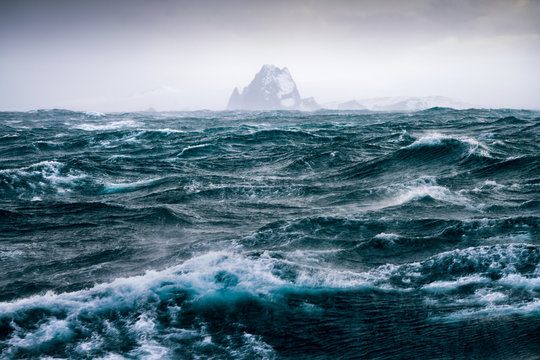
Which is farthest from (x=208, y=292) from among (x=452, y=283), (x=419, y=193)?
(x=419, y=193)

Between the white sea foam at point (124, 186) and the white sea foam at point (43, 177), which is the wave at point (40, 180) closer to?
the white sea foam at point (43, 177)

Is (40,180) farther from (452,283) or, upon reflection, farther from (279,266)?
(452,283)

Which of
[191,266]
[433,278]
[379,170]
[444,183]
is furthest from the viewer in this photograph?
[379,170]

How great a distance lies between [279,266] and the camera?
408 inches

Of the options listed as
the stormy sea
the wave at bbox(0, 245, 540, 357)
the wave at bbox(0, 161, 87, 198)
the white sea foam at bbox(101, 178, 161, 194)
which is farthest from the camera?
the white sea foam at bbox(101, 178, 161, 194)

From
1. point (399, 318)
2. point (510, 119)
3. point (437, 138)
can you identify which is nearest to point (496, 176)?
point (437, 138)

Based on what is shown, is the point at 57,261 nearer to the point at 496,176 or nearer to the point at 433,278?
the point at 433,278

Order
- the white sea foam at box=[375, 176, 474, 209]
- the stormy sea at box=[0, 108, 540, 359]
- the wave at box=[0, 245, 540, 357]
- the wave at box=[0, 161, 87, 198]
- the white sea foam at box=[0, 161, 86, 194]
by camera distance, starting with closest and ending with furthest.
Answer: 1. the stormy sea at box=[0, 108, 540, 359]
2. the wave at box=[0, 245, 540, 357]
3. the white sea foam at box=[375, 176, 474, 209]
4. the wave at box=[0, 161, 87, 198]
5. the white sea foam at box=[0, 161, 86, 194]

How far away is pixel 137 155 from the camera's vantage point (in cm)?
3559

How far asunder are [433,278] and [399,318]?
226cm

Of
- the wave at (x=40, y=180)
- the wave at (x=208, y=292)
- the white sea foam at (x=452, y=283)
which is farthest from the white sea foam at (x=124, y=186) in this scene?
the white sea foam at (x=452, y=283)

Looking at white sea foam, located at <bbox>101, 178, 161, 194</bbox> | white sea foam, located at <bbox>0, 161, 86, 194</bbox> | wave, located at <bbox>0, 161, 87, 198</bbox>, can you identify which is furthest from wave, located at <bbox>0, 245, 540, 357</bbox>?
wave, located at <bbox>0, 161, 87, 198</bbox>

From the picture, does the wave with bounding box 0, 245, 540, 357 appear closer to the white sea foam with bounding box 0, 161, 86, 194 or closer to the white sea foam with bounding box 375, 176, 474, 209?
the white sea foam with bounding box 375, 176, 474, 209

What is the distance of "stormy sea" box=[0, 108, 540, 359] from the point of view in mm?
7363
